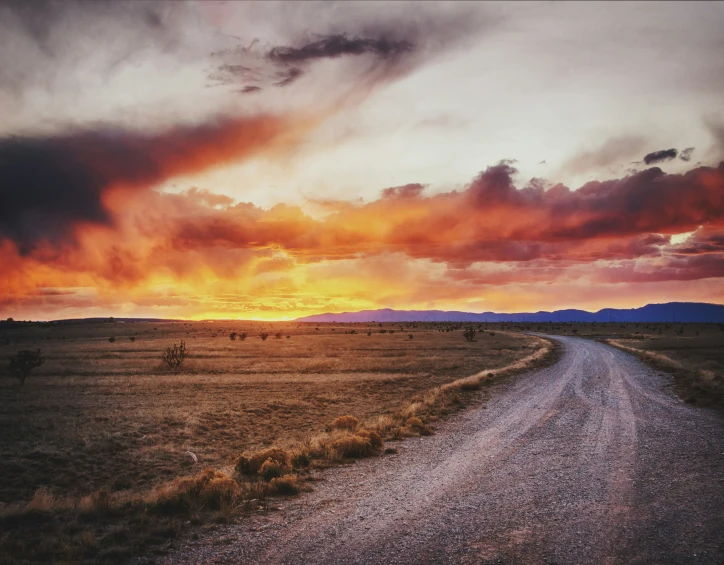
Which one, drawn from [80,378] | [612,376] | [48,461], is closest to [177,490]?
[48,461]

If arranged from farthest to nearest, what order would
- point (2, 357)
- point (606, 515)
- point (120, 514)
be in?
point (2, 357)
point (120, 514)
point (606, 515)

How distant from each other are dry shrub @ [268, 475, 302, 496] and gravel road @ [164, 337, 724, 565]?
497 millimetres

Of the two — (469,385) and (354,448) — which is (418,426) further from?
(469,385)

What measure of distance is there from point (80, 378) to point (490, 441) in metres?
37.8

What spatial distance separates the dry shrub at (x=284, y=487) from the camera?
420 inches

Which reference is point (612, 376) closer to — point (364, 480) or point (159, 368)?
point (364, 480)

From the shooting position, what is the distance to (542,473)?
11336 millimetres

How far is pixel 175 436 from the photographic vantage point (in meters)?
21.3

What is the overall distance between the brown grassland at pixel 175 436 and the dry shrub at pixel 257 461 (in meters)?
0.04

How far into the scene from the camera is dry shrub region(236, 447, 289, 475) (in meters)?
12.7

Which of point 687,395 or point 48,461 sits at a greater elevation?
point 687,395

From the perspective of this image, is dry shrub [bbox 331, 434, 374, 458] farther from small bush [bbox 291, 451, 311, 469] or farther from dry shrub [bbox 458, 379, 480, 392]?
dry shrub [bbox 458, 379, 480, 392]

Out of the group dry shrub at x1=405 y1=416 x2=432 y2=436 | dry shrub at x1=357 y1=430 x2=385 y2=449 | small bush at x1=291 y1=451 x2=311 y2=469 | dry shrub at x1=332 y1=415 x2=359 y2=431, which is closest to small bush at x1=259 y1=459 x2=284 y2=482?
small bush at x1=291 y1=451 x2=311 y2=469

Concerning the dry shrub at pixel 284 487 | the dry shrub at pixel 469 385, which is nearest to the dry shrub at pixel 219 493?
the dry shrub at pixel 284 487
